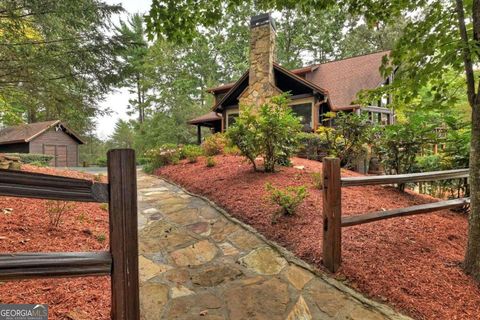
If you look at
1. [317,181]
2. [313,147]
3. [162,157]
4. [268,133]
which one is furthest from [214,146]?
[317,181]

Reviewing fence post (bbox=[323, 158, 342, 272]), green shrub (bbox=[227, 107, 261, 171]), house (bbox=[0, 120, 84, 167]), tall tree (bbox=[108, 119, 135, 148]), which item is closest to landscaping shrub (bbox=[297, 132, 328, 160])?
green shrub (bbox=[227, 107, 261, 171])

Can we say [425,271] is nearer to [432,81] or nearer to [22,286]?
[432,81]

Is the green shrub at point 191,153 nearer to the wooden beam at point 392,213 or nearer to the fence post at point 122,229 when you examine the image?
the wooden beam at point 392,213

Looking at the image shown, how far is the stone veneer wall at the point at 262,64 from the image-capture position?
1188 cm

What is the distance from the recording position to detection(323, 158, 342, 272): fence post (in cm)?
288

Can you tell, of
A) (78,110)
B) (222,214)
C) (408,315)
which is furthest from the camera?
(78,110)

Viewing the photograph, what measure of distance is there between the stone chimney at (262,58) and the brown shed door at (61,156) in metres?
20.2

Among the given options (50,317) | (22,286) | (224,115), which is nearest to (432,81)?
(50,317)

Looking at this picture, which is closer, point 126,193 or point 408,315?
point 126,193

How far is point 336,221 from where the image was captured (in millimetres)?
2904

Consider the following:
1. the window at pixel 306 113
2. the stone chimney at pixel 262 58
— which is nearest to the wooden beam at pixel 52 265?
the stone chimney at pixel 262 58

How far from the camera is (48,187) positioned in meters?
1.26

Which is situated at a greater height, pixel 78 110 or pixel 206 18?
pixel 206 18

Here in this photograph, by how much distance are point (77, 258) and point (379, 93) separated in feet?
12.5
